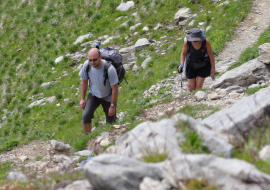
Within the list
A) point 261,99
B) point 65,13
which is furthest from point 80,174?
point 65,13

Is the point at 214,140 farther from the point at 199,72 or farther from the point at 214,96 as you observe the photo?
A: the point at 199,72

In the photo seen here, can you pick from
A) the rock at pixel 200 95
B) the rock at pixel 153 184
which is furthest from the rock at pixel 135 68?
the rock at pixel 153 184

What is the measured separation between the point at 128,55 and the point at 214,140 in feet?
38.7

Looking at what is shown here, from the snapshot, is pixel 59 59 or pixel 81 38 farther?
pixel 81 38

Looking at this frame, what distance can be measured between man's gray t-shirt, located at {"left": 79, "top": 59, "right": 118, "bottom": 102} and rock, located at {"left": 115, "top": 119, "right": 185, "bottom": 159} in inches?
131

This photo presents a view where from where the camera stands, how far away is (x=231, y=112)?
4.39 m

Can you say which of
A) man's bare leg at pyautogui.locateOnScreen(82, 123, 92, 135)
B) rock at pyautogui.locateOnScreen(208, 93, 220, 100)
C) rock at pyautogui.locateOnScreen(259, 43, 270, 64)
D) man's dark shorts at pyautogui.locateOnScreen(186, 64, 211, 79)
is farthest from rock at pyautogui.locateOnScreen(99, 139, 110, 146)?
rock at pyautogui.locateOnScreen(259, 43, 270, 64)

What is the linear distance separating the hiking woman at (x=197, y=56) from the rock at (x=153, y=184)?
5.23m

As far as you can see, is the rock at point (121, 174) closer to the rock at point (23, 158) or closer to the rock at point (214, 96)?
the rock at point (23, 158)

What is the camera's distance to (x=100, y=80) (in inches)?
299

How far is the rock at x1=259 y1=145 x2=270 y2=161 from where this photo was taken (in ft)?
10.9

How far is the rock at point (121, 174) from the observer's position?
3.31 metres

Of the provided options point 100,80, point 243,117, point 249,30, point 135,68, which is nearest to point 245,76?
point 100,80

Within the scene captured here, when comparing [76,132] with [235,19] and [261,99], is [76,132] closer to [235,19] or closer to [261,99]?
[261,99]
